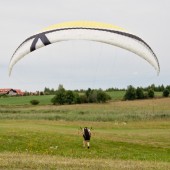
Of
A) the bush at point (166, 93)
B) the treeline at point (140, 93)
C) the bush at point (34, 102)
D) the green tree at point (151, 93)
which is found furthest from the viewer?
the bush at point (166, 93)

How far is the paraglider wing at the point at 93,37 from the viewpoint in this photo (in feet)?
67.4

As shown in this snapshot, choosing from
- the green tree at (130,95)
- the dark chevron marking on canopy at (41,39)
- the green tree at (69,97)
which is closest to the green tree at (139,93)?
the green tree at (130,95)

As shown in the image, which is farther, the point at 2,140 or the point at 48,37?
the point at 2,140

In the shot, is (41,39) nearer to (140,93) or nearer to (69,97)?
(69,97)

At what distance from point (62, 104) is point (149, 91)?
72.7 feet

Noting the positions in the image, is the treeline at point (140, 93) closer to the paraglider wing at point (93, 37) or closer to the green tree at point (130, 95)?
the green tree at point (130, 95)

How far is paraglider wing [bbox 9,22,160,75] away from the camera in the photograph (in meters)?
20.5

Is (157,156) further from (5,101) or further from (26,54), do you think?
(5,101)

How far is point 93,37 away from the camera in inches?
809

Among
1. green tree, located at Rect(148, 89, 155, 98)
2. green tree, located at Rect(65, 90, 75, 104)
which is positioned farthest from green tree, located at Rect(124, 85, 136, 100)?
green tree, located at Rect(65, 90, 75, 104)

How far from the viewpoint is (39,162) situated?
20.4 m

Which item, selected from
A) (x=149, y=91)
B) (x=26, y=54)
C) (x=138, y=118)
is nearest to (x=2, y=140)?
(x=26, y=54)

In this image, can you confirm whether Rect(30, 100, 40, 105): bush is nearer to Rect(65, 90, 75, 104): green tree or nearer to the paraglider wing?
Rect(65, 90, 75, 104): green tree

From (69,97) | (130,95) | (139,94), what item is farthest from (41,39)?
(139,94)
